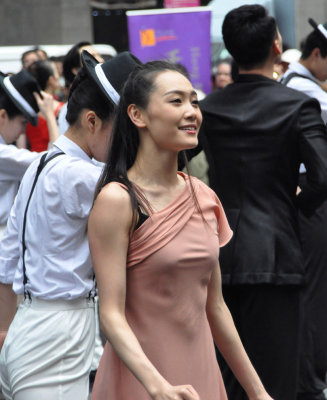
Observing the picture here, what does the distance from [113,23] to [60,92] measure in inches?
502

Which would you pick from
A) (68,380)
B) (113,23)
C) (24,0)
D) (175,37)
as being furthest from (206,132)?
(113,23)

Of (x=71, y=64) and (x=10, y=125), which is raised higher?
(x=10, y=125)

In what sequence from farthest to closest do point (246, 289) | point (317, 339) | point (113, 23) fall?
point (113, 23)
point (317, 339)
point (246, 289)

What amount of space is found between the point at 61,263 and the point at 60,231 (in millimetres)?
120

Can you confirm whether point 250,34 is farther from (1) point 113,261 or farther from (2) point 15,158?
(1) point 113,261

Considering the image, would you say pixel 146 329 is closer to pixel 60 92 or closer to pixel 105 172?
pixel 105 172

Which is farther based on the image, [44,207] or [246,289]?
[246,289]

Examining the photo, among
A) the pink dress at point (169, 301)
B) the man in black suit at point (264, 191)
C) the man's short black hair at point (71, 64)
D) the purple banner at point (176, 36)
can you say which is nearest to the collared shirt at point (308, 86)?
the man in black suit at point (264, 191)

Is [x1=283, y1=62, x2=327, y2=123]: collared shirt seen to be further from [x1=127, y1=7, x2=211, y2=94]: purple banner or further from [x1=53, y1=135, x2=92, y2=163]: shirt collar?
[x1=127, y1=7, x2=211, y2=94]: purple banner

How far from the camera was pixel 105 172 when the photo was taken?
3.04 metres

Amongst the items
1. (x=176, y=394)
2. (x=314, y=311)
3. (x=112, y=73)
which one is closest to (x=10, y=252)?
(x=112, y=73)

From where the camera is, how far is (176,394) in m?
2.60

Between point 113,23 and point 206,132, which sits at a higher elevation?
point 206,132

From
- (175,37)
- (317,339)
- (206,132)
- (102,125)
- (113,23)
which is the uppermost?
(102,125)
